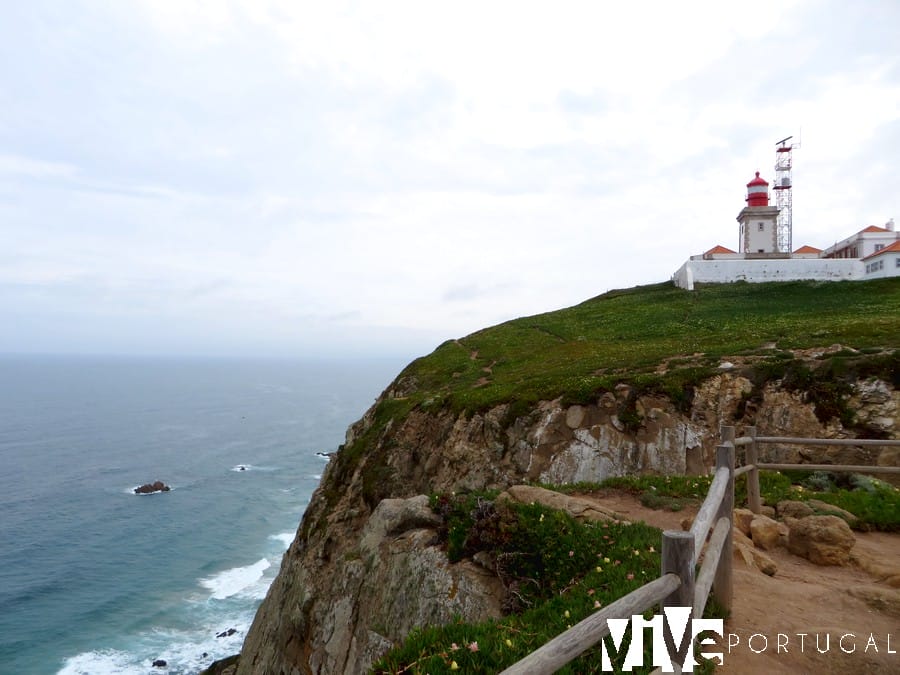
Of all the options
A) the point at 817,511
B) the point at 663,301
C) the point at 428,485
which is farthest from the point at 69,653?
the point at 663,301

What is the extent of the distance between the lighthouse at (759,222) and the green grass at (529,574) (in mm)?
67828

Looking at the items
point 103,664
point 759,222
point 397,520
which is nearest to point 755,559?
point 397,520

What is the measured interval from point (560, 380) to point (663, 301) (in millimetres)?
34566

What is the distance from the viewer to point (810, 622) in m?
6.64

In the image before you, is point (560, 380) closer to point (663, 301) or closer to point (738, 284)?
point (663, 301)

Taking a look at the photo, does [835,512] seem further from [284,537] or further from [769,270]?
[284,537]

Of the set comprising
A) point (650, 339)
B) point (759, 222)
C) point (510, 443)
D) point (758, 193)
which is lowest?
point (510, 443)

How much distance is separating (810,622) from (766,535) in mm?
3424

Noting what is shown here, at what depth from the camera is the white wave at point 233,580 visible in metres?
45.0

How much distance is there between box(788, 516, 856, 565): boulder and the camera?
9.05 meters

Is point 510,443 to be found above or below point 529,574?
above

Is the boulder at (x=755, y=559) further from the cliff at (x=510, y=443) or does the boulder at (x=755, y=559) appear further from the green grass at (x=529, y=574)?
the cliff at (x=510, y=443)

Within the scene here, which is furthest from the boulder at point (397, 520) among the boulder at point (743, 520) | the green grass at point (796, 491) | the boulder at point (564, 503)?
the boulder at point (743, 520)

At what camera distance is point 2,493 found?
67.3m
